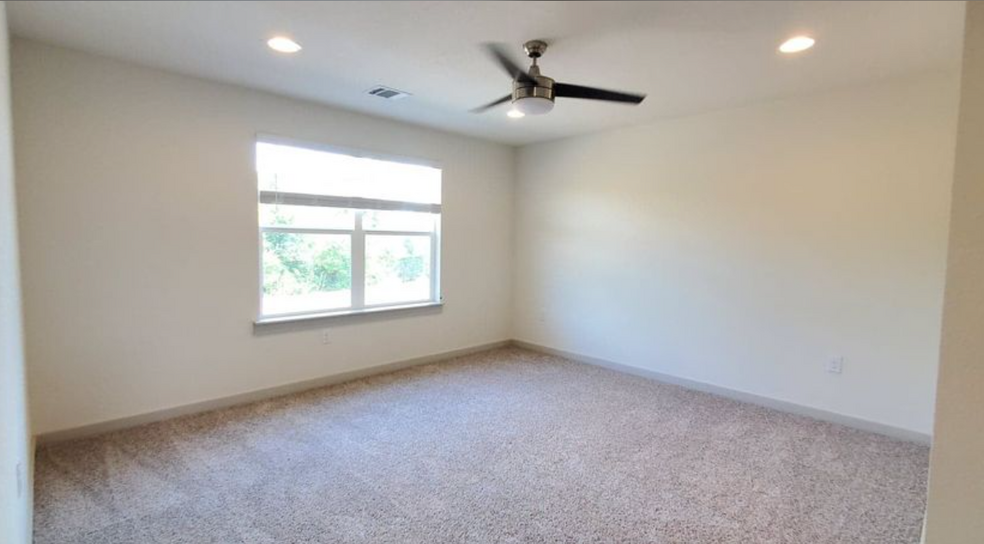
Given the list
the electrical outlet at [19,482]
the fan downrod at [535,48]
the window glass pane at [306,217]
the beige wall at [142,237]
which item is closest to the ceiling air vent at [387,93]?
the beige wall at [142,237]

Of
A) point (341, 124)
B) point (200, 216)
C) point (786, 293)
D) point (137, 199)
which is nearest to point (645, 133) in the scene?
point (786, 293)

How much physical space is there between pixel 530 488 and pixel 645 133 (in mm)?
3317

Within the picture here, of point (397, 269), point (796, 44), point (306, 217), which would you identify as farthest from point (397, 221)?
point (796, 44)

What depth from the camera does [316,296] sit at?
4047mm

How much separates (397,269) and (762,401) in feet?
11.2

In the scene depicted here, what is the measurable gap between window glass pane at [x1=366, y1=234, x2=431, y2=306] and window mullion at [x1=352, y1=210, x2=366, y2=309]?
69mm

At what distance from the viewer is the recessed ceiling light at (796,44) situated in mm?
2465

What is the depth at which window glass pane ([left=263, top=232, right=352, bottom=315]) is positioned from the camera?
12.4 feet

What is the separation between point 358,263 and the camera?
14.0ft

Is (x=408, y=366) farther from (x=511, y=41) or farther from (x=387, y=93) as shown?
(x=511, y=41)

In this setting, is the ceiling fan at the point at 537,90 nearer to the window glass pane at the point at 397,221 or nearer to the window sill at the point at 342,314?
the window glass pane at the point at 397,221

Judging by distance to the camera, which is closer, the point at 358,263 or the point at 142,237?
the point at 142,237

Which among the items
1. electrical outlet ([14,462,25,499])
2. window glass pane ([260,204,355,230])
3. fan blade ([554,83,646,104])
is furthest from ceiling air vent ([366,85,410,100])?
electrical outlet ([14,462,25,499])

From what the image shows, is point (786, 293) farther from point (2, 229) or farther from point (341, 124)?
point (2, 229)
